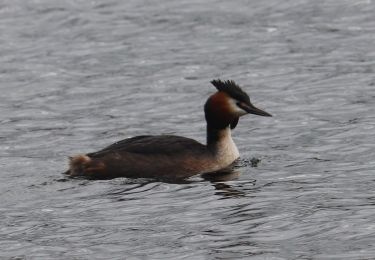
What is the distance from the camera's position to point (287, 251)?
40.5 feet

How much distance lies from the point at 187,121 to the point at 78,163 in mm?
3471

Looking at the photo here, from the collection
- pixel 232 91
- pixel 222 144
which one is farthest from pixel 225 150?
pixel 232 91

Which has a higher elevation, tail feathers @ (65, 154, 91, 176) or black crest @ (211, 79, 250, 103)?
black crest @ (211, 79, 250, 103)

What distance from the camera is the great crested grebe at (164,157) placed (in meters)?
16.2

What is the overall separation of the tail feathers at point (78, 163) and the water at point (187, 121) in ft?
0.93

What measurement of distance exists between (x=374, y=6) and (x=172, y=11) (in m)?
4.22

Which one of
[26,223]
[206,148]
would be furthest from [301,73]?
[26,223]

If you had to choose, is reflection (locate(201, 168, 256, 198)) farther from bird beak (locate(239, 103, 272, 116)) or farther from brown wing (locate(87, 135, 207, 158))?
bird beak (locate(239, 103, 272, 116))

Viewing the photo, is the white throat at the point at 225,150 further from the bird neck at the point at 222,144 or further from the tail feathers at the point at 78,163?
the tail feathers at the point at 78,163

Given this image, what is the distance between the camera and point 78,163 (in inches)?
638

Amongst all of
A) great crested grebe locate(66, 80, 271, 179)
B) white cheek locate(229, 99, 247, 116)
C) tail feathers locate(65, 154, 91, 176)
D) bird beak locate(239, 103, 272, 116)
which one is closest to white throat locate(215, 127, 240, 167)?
great crested grebe locate(66, 80, 271, 179)

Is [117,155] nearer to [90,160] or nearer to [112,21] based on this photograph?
[90,160]

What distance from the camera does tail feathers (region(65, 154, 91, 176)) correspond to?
16.2 meters

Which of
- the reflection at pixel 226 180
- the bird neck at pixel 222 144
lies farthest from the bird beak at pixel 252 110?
the reflection at pixel 226 180
